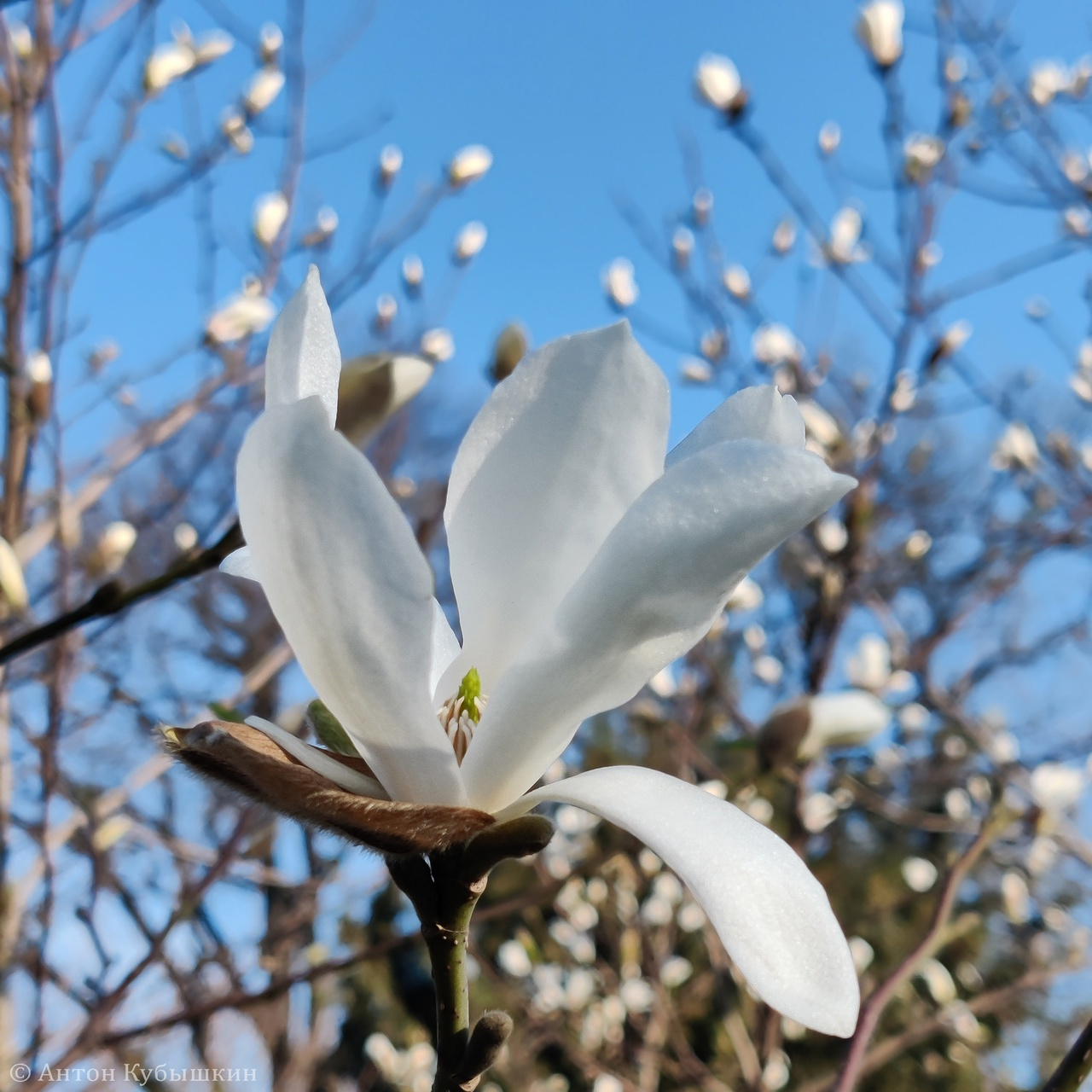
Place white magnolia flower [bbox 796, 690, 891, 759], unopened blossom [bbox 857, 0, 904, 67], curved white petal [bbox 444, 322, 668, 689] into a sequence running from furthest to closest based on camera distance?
unopened blossom [bbox 857, 0, 904, 67] < white magnolia flower [bbox 796, 690, 891, 759] < curved white petal [bbox 444, 322, 668, 689]

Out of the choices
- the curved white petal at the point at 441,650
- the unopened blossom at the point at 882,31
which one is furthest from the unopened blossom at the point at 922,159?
the curved white petal at the point at 441,650

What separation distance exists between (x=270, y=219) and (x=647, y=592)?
179 centimetres

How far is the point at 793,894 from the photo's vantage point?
0.30m

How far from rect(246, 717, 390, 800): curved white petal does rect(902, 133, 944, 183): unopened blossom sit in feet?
6.59

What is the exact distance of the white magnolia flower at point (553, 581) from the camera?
295 mm

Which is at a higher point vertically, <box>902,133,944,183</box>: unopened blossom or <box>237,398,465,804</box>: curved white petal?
<box>237,398,465,804</box>: curved white petal

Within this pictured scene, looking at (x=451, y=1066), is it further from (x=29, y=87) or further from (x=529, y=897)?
(x=29, y=87)

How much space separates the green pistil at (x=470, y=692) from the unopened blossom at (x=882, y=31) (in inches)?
78.1

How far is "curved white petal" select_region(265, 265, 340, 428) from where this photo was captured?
36cm

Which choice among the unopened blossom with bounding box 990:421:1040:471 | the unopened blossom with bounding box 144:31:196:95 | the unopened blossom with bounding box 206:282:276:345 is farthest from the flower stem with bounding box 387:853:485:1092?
the unopened blossom with bounding box 990:421:1040:471

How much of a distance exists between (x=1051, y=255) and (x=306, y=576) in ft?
6.73

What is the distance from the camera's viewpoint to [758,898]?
0.96 ft

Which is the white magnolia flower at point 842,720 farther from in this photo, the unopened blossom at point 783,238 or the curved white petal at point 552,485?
the unopened blossom at point 783,238

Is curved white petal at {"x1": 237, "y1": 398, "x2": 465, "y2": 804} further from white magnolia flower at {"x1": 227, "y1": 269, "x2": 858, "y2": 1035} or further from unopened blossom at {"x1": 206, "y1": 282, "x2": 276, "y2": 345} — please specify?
unopened blossom at {"x1": 206, "y1": 282, "x2": 276, "y2": 345}
